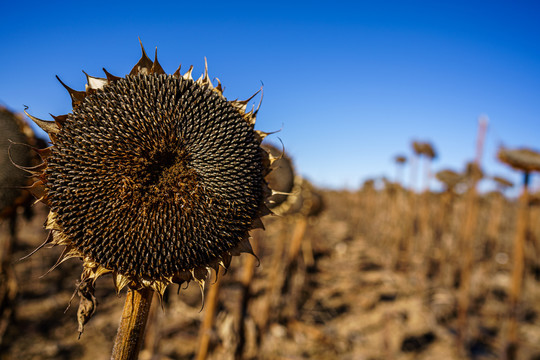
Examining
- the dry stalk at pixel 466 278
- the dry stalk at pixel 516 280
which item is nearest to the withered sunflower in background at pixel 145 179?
the dry stalk at pixel 516 280

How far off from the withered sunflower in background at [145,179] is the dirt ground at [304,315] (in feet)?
9.51

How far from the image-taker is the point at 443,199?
654 inches

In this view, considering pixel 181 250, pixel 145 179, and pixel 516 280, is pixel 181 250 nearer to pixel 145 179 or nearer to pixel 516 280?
pixel 145 179

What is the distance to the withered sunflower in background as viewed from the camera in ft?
5.23

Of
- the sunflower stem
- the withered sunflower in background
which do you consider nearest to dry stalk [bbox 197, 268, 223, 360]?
the sunflower stem

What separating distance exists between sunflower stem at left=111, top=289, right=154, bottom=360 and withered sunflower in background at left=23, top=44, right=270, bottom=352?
72mm

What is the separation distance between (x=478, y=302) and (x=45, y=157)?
1384cm

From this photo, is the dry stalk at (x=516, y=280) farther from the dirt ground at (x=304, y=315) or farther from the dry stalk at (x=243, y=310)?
the dry stalk at (x=243, y=310)

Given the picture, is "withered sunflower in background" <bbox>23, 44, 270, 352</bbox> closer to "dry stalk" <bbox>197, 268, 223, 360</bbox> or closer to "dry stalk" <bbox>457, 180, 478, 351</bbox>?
"dry stalk" <bbox>197, 268, 223, 360</bbox>

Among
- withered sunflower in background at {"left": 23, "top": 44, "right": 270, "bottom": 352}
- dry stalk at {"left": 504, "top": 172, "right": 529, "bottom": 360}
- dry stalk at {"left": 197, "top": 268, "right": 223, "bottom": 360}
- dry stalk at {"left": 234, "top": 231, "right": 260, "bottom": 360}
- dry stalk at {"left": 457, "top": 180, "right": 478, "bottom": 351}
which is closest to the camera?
withered sunflower in background at {"left": 23, "top": 44, "right": 270, "bottom": 352}

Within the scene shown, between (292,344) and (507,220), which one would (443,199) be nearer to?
(292,344)

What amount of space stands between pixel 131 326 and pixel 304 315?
9118 mm

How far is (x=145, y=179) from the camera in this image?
1633mm

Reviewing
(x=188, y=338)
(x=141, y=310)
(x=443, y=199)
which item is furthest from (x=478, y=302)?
(x=141, y=310)
